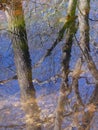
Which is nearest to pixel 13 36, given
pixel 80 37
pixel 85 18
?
pixel 80 37

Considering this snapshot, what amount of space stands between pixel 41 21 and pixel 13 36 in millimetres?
1480

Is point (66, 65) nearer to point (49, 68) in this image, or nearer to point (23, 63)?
point (49, 68)

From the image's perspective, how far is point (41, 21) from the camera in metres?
7.22

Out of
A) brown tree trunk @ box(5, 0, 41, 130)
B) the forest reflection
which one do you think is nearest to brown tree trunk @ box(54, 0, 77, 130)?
the forest reflection

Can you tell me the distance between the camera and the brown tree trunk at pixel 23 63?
14.0 ft

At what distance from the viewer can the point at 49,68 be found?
5.27 meters

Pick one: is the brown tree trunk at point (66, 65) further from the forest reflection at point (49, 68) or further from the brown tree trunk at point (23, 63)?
the brown tree trunk at point (23, 63)

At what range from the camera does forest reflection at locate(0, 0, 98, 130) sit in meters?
4.21

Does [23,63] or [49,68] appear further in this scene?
[23,63]

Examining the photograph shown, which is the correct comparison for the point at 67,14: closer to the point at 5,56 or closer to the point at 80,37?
the point at 80,37

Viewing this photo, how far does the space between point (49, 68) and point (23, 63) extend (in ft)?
1.46

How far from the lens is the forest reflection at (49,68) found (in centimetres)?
421

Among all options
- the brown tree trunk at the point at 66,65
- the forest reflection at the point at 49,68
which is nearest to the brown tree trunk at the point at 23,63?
the forest reflection at the point at 49,68

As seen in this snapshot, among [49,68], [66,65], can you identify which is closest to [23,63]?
[49,68]
